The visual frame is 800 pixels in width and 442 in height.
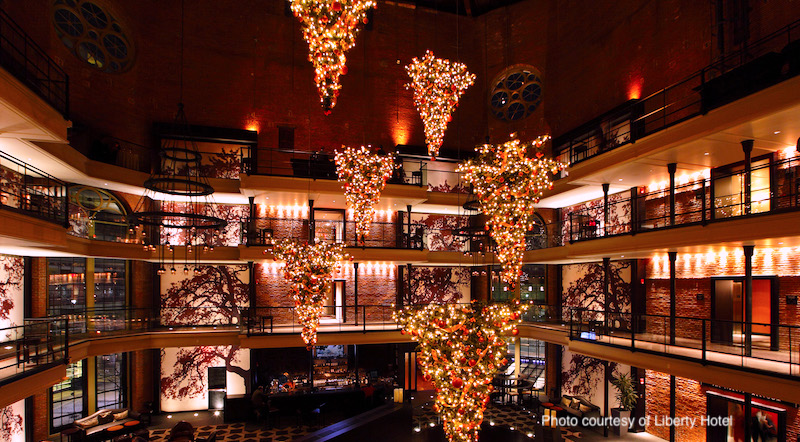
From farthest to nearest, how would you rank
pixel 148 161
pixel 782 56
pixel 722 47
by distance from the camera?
pixel 148 161 → pixel 722 47 → pixel 782 56

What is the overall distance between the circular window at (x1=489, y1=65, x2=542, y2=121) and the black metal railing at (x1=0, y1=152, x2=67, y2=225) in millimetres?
16479

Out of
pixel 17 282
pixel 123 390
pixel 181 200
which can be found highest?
pixel 181 200

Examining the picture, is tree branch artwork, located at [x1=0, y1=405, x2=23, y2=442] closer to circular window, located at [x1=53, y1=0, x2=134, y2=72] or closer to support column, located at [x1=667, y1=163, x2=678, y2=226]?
circular window, located at [x1=53, y1=0, x2=134, y2=72]

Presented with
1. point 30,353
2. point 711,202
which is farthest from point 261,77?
point 711,202

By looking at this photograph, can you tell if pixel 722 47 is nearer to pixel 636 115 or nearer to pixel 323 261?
pixel 636 115

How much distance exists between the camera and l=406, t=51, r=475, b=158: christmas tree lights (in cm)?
774

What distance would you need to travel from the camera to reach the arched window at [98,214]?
13250mm

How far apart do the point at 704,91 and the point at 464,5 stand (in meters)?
12.6

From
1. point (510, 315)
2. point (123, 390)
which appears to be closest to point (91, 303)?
point (123, 390)

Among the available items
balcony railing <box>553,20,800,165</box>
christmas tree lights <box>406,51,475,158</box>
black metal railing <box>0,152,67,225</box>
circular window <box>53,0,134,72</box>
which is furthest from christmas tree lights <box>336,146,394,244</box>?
circular window <box>53,0,134,72</box>

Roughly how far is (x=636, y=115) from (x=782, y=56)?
17.3ft

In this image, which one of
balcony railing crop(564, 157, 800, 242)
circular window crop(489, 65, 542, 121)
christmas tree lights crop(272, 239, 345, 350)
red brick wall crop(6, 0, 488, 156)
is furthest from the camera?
circular window crop(489, 65, 542, 121)

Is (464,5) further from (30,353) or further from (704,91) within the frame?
(30,353)

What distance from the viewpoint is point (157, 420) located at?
48.6 ft
